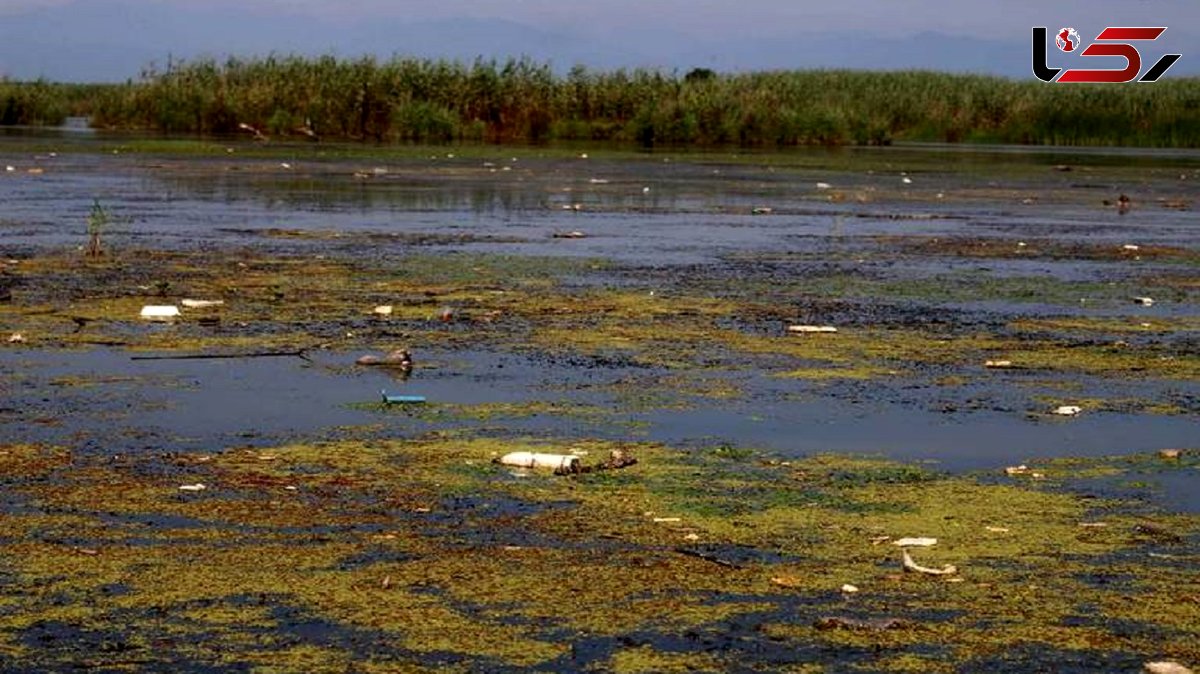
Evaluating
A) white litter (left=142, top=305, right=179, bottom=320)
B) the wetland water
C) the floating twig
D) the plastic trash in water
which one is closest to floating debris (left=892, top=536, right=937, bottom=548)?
the wetland water

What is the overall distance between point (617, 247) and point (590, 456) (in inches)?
379

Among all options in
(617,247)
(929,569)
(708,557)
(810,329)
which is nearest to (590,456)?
(708,557)

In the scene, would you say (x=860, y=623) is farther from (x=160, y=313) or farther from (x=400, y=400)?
(x=160, y=313)

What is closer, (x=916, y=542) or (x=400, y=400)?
(x=916, y=542)

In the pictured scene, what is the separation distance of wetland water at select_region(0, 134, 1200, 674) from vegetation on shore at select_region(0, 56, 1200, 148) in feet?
98.3

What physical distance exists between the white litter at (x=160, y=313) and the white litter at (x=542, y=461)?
14.4ft

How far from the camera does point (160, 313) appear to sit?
1142 centimetres

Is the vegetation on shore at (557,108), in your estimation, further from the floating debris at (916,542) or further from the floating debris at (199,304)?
the floating debris at (916,542)

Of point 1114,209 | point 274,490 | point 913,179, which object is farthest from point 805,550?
point 913,179

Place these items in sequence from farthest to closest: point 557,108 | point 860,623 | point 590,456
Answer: point 557,108 → point 590,456 → point 860,623

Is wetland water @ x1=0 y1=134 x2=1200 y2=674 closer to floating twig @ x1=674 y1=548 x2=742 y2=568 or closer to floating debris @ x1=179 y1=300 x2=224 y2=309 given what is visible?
floating twig @ x1=674 y1=548 x2=742 y2=568

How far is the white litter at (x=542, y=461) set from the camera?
24.4ft

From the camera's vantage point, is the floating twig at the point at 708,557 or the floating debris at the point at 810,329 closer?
the floating twig at the point at 708,557

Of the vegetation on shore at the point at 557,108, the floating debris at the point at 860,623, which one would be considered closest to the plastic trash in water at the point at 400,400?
the floating debris at the point at 860,623
